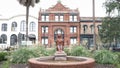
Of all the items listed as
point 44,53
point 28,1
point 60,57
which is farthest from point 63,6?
point 60,57

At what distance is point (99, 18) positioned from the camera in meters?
59.9

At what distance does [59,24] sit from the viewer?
58.2m

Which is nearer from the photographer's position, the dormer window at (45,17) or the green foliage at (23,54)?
the green foliage at (23,54)

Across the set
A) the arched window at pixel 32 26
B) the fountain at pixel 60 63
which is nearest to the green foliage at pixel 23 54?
the fountain at pixel 60 63

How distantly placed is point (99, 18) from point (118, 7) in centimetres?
2004

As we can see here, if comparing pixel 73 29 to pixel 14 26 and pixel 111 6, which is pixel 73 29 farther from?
pixel 111 6

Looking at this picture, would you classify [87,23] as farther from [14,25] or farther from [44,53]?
[44,53]

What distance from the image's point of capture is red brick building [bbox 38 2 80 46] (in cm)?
5762

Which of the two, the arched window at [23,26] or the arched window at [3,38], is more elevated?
the arched window at [23,26]

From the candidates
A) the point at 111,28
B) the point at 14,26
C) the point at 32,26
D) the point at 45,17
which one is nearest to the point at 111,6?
the point at 111,28

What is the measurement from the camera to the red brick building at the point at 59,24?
5762cm

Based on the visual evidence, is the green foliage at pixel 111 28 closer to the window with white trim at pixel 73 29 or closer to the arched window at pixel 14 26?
the window with white trim at pixel 73 29

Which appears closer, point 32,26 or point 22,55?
point 22,55

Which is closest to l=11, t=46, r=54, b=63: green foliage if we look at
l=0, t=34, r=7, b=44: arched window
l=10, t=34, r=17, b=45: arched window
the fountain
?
the fountain
